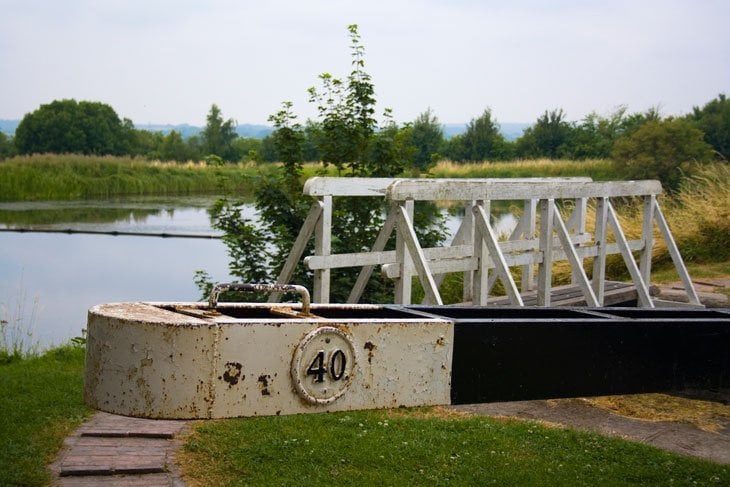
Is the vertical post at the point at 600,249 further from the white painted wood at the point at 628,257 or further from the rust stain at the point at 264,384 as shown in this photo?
the rust stain at the point at 264,384

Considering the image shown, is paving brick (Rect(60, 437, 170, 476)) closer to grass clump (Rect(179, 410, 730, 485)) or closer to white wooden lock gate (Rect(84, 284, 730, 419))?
grass clump (Rect(179, 410, 730, 485))

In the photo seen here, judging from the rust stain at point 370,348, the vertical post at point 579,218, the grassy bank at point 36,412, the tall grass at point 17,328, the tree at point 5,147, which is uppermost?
the tree at point 5,147

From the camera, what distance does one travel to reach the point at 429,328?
360cm

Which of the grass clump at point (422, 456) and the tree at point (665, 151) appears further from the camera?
the tree at point (665, 151)

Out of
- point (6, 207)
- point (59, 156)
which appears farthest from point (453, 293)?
point (59, 156)

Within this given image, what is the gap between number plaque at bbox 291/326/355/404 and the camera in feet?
10.8

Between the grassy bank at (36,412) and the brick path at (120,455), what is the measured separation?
0.12 meters

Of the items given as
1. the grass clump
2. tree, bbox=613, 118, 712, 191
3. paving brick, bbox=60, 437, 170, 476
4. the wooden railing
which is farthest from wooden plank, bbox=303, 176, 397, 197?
tree, bbox=613, 118, 712, 191

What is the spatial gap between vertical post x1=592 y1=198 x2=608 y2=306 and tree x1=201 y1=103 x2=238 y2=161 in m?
42.1

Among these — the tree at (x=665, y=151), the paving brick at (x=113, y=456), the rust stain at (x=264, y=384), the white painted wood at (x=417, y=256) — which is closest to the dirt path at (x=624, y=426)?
the white painted wood at (x=417, y=256)

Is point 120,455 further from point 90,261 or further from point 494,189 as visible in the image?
point 90,261

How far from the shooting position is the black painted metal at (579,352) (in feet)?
12.4

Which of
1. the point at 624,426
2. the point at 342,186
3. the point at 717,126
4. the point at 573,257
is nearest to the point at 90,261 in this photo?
the point at 342,186

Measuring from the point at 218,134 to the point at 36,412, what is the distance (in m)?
47.7
